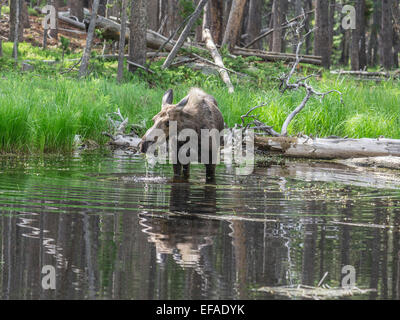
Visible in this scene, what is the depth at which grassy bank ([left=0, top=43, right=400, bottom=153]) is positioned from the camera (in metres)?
11.6

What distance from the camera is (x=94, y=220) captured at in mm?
6289

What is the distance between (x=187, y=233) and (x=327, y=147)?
740 cm

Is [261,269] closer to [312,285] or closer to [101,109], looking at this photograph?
[312,285]

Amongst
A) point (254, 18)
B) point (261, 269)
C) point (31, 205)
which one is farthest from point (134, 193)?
point (254, 18)

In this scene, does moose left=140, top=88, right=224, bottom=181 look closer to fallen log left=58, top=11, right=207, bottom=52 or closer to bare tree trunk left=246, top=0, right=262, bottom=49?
fallen log left=58, top=11, right=207, bottom=52

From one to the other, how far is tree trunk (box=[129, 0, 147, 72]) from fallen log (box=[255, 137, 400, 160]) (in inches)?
353

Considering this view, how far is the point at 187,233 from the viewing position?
229 inches

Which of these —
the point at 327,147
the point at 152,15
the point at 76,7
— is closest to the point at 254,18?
the point at 152,15

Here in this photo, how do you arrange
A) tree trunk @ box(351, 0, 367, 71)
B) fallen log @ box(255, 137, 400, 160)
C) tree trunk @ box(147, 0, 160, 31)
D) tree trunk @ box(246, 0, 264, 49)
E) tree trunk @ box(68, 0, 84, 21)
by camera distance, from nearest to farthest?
fallen log @ box(255, 137, 400, 160)
tree trunk @ box(147, 0, 160, 31)
tree trunk @ box(68, 0, 84, 21)
tree trunk @ box(246, 0, 264, 49)
tree trunk @ box(351, 0, 367, 71)

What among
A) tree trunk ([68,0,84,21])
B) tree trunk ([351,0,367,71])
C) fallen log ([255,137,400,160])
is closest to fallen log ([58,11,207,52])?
fallen log ([255,137,400,160])

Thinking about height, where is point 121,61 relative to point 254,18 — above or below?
below

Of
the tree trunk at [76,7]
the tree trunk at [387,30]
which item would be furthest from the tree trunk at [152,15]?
the tree trunk at [387,30]

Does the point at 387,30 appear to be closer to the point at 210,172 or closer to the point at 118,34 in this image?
the point at 118,34

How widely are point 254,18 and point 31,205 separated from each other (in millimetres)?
31522
